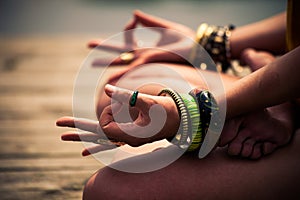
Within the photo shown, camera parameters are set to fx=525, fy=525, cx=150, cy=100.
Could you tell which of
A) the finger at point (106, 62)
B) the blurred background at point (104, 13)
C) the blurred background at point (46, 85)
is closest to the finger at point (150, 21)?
the finger at point (106, 62)

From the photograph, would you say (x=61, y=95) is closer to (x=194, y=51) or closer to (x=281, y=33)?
(x=194, y=51)

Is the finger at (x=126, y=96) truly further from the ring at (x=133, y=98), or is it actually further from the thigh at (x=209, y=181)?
the thigh at (x=209, y=181)

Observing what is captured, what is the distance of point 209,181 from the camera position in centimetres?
79

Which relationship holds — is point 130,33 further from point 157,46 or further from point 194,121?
point 194,121

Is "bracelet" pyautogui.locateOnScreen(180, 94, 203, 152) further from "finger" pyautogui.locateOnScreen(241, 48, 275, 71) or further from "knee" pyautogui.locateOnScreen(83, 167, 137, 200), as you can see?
"finger" pyautogui.locateOnScreen(241, 48, 275, 71)

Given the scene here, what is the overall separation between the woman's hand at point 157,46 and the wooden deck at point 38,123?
0.26 metres

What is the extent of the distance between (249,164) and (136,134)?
0.64 feet

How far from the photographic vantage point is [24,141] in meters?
1.37

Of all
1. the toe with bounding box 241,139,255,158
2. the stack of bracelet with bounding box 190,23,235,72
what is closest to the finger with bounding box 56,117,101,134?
the toe with bounding box 241,139,255,158

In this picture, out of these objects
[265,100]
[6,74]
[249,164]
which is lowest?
[6,74]

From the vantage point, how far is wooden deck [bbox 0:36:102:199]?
1.09 meters

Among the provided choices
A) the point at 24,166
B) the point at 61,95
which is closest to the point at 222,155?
the point at 24,166

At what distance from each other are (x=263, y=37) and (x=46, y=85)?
1.01 meters

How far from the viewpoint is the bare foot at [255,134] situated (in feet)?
2.68
